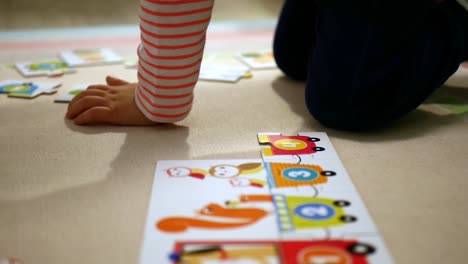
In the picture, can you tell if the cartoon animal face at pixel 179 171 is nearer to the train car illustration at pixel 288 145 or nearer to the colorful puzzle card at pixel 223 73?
the train car illustration at pixel 288 145

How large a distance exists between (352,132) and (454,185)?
0.77 ft

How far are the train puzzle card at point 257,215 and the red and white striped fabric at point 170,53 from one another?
14 centimetres

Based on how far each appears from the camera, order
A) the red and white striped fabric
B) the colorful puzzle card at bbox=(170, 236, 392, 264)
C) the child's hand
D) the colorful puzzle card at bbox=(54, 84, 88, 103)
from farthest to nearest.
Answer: the colorful puzzle card at bbox=(54, 84, 88, 103)
the child's hand
the red and white striped fabric
the colorful puzzle card at bbox=(170, 236, 392, 264)

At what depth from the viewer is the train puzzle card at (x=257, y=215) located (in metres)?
0.64

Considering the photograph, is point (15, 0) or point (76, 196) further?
point (15, 0)

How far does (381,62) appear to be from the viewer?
984 millimetres

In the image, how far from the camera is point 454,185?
813 mm

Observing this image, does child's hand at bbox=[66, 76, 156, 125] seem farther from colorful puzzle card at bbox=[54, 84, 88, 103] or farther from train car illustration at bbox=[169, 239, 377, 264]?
train car illustration at bbox=[169, 239, 377, 264]

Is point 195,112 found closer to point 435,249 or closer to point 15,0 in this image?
point 435,249

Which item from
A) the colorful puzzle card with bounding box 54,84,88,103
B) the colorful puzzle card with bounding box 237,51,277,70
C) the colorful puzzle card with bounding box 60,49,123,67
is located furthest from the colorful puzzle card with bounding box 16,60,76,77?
the colorful puzzle card with bounding box 237,51,277,70

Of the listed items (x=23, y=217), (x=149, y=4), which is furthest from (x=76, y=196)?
(x=149, y=4)

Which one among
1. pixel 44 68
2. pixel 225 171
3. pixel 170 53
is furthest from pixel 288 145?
pixel 44 68

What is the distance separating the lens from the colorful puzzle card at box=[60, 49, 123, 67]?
4.81 ft

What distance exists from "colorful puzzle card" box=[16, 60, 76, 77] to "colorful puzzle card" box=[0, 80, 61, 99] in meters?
0.08
